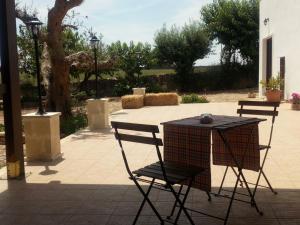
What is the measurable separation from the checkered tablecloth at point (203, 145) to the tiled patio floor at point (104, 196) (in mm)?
424

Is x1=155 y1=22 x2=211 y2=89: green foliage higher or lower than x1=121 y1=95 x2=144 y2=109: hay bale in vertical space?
higher

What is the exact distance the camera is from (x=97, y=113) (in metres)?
9.90

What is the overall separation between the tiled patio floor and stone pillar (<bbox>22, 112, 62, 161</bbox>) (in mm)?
254

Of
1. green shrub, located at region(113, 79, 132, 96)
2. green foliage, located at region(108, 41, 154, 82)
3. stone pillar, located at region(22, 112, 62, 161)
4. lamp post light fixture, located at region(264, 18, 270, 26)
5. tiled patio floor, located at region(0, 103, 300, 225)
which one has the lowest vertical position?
tiled patio floor, located at region(0, 103, 300, 225)

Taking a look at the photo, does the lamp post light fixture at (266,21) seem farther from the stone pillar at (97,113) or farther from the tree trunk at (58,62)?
the stone pillar at (97,113)

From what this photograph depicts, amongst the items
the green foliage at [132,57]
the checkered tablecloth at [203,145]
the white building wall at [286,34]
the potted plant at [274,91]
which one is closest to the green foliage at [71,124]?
the checkered tablecloth at [203,145]

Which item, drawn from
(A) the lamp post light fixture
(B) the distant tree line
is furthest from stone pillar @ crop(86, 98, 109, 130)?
(B) the distant tree line

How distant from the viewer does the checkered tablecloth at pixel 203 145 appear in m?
3.50

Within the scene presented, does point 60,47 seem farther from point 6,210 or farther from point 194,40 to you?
point 194,40

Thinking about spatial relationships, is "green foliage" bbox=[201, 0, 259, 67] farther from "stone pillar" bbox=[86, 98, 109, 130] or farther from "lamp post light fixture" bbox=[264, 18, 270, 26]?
"stone pillar" bbox=[86, 98, 109, 130]

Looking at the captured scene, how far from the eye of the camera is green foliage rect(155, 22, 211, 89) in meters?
25.7

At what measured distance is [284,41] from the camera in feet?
53.2

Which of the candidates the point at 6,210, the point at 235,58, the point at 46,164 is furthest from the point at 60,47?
the point at 235,58

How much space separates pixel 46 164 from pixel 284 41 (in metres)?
13.0
